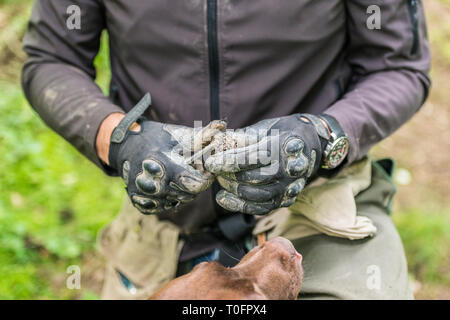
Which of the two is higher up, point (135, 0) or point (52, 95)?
point (135, 0)

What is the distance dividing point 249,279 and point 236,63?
1.04 meters

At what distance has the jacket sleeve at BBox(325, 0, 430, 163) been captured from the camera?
227 centimetres

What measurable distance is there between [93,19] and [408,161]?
11.0ft

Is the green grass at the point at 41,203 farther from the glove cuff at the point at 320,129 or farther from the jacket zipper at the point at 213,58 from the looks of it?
the glove cuff at the point at 320,129

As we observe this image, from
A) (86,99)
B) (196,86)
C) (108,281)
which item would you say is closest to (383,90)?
(196,86)

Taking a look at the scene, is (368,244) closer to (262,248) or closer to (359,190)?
(359,190)

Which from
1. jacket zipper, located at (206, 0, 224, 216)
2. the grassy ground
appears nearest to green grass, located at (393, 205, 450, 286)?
the grassy ground

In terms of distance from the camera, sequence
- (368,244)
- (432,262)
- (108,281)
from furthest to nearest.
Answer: (432,262) < (108,281) < (368,244)

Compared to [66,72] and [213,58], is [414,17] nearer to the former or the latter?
[213,58]

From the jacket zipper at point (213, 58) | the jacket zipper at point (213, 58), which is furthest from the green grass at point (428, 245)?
the jacket zipper at point (213, 58)

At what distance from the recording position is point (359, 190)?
7.82 feet

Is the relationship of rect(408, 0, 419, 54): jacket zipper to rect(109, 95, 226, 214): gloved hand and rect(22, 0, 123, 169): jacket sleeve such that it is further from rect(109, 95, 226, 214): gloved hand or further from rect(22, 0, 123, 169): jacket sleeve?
rect(22, 0, 123, 169): jacket sleeve

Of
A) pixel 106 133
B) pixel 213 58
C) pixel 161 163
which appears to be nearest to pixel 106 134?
pixel 106 133

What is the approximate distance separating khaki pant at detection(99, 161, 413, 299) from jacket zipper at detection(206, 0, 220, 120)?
24.5 inches
